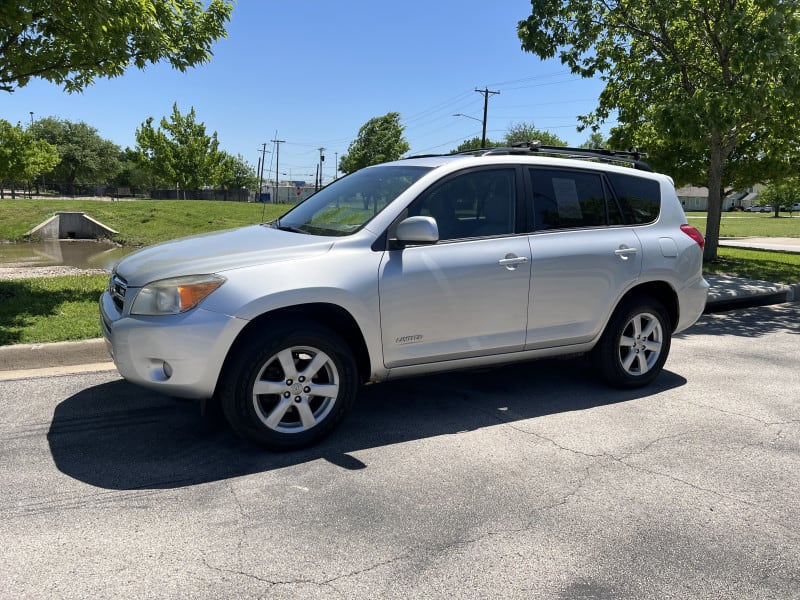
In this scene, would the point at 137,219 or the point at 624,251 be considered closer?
the point at 624,251

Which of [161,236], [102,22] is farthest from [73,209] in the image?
[102,22]

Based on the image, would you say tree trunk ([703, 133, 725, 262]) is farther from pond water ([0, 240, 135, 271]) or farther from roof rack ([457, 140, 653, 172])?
pond water ([0, 240, 135, 271])

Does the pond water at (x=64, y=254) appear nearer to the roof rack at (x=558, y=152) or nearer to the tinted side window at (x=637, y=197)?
the roof rack at (x=558, y=152)

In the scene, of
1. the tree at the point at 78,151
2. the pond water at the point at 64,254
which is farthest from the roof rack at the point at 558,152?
the tree at the point at 78,151

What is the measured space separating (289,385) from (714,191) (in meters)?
13.1

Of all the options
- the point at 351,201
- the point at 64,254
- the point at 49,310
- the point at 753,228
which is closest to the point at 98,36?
the point at 49,310

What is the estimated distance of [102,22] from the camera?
6512 millimetres

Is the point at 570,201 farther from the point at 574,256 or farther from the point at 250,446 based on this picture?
the point at 250,446

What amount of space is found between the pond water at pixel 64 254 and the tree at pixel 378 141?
43860 millimetres

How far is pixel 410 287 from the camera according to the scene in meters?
4.16

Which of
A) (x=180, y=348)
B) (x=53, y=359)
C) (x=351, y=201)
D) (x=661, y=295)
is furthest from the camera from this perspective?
(x=53, y=359)

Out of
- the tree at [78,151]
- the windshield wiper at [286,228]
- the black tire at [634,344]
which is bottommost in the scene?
the black tire at [634,344]

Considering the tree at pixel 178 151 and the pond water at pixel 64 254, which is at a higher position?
the tree at pixel 178 151

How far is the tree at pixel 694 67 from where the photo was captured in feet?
32.9
